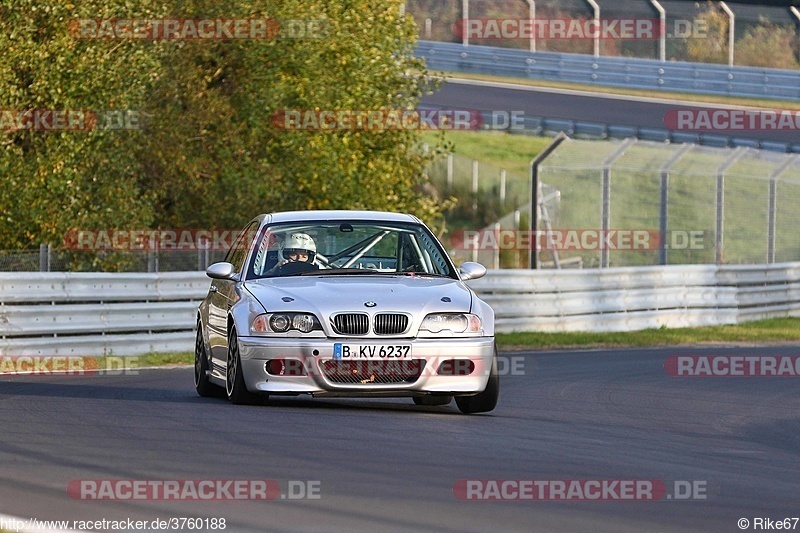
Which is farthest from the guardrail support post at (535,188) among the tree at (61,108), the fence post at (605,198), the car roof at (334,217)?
the car roof at (334,217)

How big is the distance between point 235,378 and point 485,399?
1833 mm

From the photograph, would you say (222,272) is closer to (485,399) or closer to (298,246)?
(298,246)

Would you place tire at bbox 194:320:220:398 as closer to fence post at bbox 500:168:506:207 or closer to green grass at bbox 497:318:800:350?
green grass at bbox 497:318:800:350

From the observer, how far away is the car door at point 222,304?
11.9 metres

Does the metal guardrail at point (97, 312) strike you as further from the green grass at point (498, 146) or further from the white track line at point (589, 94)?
the white track line at point (589, 94)

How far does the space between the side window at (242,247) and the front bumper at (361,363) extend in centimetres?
151

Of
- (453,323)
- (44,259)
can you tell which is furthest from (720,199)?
(453,323)

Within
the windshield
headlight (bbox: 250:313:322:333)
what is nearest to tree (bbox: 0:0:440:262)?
the windshield

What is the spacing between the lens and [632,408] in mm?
12742

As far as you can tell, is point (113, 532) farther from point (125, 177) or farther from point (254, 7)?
point (254, 7)

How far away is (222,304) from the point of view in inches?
478

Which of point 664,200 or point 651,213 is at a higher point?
point 664,200

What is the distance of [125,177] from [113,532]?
17.6 m

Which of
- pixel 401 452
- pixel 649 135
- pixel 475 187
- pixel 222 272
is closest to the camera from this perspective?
pixel 401 452
